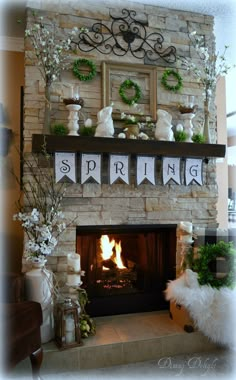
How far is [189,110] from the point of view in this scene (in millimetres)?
2439

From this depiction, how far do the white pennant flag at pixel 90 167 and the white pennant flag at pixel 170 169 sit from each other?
520mm

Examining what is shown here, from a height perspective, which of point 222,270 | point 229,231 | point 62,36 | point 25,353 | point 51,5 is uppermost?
point 51,5

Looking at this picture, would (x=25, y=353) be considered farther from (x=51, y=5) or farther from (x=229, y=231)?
(x=51, y=5)

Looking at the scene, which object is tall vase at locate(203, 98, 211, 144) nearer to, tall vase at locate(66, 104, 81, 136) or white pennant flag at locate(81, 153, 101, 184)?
white pennant flag at locate(81, 153, 101, 184)

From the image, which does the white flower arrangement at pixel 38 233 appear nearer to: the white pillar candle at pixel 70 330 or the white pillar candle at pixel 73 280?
the white pillar candle at pixel 73 280

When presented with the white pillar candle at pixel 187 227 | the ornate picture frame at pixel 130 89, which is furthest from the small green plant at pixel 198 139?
the white pillar candle at pixel 187 227

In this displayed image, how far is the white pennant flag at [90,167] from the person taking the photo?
2209 mm

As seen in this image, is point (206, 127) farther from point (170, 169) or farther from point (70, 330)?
point (70, 330)

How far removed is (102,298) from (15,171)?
1.36 meters

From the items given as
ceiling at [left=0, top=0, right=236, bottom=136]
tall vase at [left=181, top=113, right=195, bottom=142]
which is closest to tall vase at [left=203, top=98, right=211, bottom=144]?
tall vase at [left=181, top=113, right=195, bottom=142]

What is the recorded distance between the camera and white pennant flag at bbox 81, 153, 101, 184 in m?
2.21

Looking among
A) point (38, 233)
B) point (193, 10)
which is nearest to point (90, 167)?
point (38, 233)

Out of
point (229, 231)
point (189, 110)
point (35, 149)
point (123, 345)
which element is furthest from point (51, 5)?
point (123, 345)

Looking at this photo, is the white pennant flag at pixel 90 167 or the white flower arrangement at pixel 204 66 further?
the white flower arrangement at pixel 204 66
